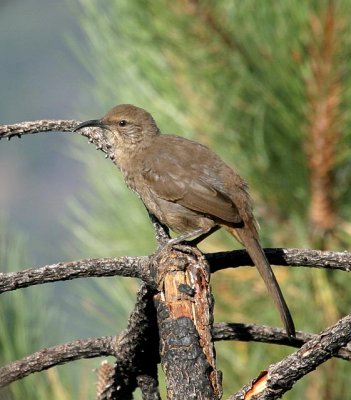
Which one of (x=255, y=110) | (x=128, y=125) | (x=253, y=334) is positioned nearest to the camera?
(x=253, y=334)

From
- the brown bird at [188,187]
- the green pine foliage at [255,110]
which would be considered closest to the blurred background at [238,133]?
the green pine foliage at [255,110]

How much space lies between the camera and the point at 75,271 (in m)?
2.42

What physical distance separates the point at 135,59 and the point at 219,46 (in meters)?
0.43

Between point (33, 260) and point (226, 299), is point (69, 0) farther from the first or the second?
point (226, 299)

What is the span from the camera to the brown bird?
3924 millimetres

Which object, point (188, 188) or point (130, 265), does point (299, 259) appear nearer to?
point (130, 265)

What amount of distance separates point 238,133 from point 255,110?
0.15 metres

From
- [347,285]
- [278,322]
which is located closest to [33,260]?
[278,322]

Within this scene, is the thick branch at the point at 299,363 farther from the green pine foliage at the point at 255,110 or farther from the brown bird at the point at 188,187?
the green pine foliage at the point at 255,110

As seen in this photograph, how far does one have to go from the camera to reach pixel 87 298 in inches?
179

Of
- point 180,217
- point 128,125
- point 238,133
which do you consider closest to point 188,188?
point 180,217

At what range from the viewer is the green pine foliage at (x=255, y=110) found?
3963 millimetres

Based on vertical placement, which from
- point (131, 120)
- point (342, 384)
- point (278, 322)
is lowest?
point (342, 384)

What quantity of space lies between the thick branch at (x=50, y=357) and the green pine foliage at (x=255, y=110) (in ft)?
5.04
